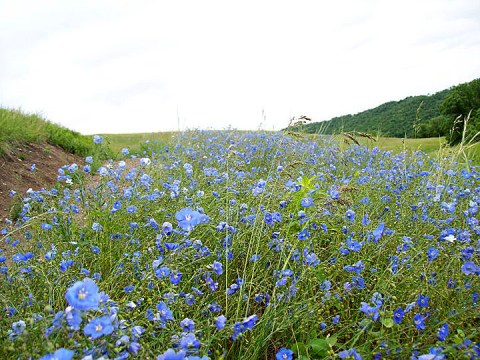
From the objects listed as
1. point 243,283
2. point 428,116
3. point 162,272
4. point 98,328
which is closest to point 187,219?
point 162,272

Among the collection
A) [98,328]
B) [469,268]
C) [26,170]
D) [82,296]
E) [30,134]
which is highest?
[30,134]

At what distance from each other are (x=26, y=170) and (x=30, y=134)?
160 cm

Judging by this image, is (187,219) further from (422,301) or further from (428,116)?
(428,116)

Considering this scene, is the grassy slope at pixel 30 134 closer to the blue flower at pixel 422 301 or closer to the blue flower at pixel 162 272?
the blue flower at pixel 162 272

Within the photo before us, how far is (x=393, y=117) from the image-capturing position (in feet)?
47.9

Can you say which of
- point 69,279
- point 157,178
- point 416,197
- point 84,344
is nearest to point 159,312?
point 84,344

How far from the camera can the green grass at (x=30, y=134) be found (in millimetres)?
6332

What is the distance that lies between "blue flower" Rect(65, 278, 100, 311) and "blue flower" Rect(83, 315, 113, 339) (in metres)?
0.08

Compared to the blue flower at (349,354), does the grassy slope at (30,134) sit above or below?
above

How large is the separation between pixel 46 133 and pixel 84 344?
7488 millimetres

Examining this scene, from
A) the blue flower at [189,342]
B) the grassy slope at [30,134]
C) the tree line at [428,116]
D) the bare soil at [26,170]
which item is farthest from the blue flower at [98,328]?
the tree line at [428,116]

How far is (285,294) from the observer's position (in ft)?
6.12

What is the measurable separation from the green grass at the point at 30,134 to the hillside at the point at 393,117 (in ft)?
21.9

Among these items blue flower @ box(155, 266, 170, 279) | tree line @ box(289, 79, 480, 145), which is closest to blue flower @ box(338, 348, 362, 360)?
blue flower @ box(155, 266, 170, 279)
